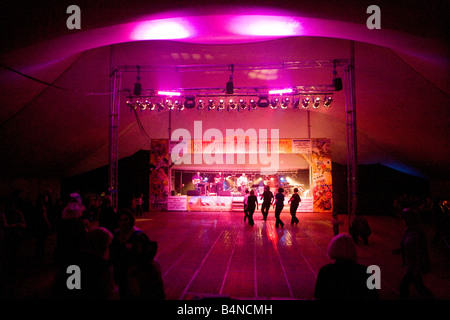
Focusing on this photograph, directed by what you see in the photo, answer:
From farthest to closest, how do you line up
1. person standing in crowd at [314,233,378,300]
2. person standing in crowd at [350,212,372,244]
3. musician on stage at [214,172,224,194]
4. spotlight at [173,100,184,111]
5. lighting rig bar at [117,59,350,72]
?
musician on stage at [214,172,224,194], spotlight at [173,100,184,111], lighting rig bar at [117,59,350,72], person standing in crowd at [350,212,372,244], person standing in crowd at [314,233,378,300]

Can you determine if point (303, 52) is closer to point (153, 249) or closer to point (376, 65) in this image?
point (376, 65)

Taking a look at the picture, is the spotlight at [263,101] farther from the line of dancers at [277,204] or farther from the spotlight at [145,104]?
the spotlight at [145,104]

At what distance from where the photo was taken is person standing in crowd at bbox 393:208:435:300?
316cm

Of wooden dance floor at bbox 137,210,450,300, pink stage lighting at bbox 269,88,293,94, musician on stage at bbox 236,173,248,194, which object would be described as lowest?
wooden dance floor at bbox 137,210,450,300

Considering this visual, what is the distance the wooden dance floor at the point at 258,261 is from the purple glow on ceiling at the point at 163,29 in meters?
4.30

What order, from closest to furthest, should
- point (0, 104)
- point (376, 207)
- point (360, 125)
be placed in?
1. point (0, 104)
2. point (360, 125)
3. point (376, 207)

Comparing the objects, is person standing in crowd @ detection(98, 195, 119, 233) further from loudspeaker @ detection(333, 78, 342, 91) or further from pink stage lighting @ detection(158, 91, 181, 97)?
loudspeaker @ detection(333, 78, 342, 91)

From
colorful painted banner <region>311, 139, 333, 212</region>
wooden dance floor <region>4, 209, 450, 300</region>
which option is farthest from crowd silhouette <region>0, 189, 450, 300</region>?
colorful painted banner <region>311, 139, 333, 212</region>

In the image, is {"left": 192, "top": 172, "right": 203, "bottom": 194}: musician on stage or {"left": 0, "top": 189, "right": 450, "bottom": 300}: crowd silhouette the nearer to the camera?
{"left": 0, "top": 189, "right": 450, "bottom": 300}: crowd silhouette

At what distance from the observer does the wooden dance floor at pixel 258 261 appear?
3.95 m

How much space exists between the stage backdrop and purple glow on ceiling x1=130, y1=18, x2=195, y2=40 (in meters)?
8.96

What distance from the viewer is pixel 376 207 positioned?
46.8ft

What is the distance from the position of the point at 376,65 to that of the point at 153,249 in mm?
8173
